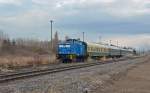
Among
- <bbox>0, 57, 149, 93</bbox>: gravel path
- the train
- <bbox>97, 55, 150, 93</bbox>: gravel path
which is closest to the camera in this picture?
<bbox>0, 57, 149, 93</bbox>: gravel path

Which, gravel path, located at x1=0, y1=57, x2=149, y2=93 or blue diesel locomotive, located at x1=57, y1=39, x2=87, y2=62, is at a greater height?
blue diesel locomotive, located at x1=57, y1=39, x2=87, y2=62

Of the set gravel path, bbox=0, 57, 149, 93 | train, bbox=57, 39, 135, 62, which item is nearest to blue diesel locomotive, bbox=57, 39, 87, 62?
train, bbox=57, 39, 135, 62

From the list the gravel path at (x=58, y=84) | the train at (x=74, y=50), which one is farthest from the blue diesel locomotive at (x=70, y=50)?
the gravel path at (x=58, y=84)

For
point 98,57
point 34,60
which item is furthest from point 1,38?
point 34,60

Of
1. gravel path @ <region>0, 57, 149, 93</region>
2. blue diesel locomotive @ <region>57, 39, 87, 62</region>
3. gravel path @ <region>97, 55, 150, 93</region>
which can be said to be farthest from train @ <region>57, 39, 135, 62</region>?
gravel path @ <region>97, 55, 150, 93</region>

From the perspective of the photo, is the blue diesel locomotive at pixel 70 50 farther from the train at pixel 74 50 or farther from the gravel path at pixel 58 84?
the gravel path at pixel 58 84

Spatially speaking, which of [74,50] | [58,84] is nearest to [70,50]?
[74,50]

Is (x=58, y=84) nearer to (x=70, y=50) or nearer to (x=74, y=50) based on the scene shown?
(x=70, y=50)

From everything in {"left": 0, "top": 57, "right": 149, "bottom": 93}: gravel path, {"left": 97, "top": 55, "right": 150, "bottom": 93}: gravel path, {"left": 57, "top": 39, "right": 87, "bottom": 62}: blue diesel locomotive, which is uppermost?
{"left": 57, "top": 39, "right": 87, "bottom": 62}: blue diesel locomotive

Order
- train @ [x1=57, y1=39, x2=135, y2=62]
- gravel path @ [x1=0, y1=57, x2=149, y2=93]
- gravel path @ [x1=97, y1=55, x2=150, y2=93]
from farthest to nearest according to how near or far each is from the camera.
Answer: train @ [x1=57, y1=39, x2=135, y2=62] → gravel path @ [x1=97, y1=55, x2=150, y2=93] → gravel path @ [x1=0, y1=57, x2=149, y2=93]

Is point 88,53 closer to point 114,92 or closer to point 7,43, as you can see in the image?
point 7,43

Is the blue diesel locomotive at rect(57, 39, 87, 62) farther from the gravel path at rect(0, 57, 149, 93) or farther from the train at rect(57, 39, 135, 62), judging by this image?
the gravel path at rect(0, 57, 149, 93)

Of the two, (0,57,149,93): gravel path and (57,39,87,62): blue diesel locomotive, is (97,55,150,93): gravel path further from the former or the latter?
(57,39,87,62): blue diesel locomotive

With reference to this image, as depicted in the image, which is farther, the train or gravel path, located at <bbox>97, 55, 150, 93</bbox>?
the train
